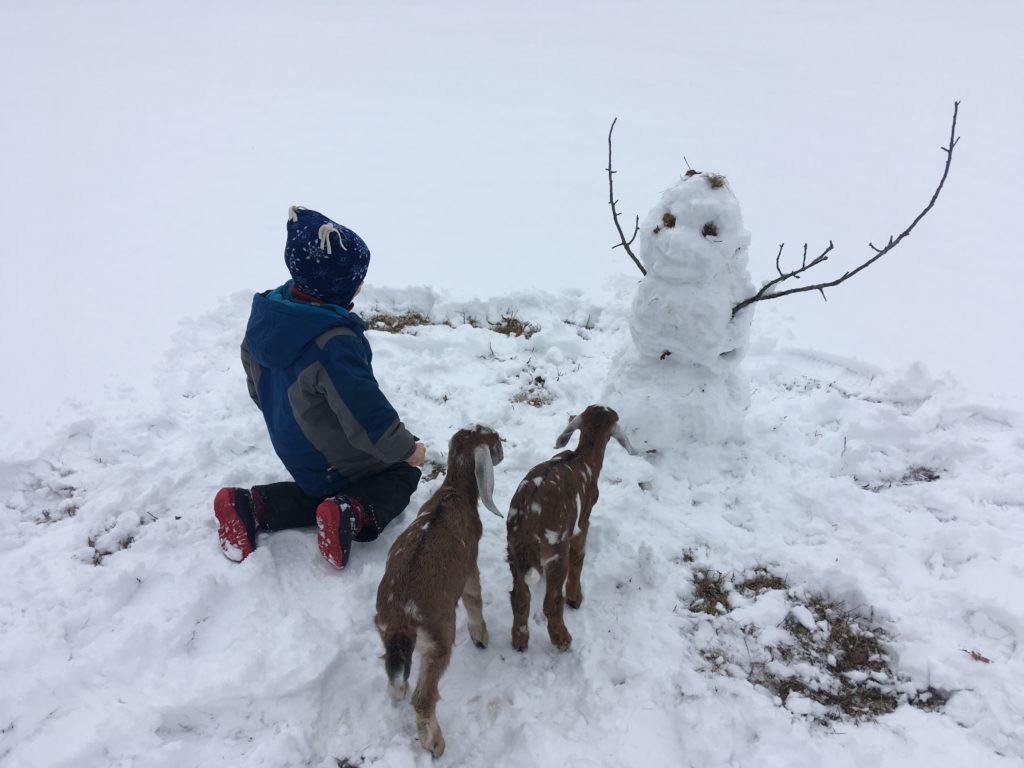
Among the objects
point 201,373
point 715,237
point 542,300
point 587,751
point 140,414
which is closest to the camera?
point 587,751

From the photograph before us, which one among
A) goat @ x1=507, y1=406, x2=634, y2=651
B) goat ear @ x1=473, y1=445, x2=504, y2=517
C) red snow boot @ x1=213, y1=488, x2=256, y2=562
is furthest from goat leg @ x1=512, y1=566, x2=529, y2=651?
red snow boot @ x1=213, y1=488, x2=256, y2=562

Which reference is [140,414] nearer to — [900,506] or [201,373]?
[201,373]

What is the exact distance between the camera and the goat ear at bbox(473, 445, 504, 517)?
3.15 metres

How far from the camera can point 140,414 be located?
454 cm

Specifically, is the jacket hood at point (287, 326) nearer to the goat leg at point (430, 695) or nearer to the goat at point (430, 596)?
the goat at point (430, 596)

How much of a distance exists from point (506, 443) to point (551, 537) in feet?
5.48

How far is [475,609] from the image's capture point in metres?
3.13

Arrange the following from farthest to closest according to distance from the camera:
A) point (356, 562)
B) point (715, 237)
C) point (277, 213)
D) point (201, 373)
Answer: point (277, 213) < point (201, 373) < point (715, 237) < point (356, 562)

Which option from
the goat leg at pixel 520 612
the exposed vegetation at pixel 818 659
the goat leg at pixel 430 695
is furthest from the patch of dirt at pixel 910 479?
the goat leg at pixel 430 695

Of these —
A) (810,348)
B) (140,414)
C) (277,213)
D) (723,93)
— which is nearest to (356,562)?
(140,414)

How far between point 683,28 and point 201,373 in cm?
2409

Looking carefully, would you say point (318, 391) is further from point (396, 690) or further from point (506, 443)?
point (506, 443)

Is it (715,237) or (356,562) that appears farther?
(715,237)

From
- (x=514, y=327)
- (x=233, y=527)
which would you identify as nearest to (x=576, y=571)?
(x=233, y=527)
